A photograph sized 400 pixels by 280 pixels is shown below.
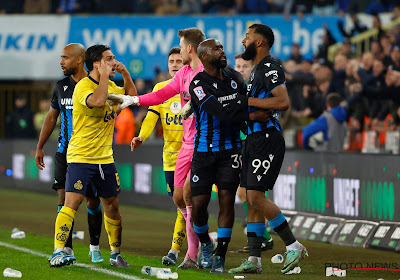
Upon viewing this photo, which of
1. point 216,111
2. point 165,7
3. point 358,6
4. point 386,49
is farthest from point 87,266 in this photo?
point 165,7

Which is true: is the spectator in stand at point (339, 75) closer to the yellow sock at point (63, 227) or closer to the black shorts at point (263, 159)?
the black shorts at point (263, 159)

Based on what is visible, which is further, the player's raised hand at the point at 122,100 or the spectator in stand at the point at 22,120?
the spectator in stand at the point at 22,120

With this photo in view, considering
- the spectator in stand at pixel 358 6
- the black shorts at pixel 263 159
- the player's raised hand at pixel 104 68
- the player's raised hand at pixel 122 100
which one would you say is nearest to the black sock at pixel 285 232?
the black shorts at pixel 263 159

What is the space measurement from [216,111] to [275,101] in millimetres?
579

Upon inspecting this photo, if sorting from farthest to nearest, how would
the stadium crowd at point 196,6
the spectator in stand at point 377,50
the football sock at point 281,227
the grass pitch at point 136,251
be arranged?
the stadium crowd at point 196,6 < the spectator in stand at point 377,50 < the grass pitch at point 136,251 < the football sock at point 281,227

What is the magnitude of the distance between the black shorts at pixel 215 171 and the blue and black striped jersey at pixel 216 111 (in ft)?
0.23

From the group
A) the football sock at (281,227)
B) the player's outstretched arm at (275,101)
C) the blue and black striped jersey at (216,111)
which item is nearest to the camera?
the player's outstretched arm at (275,101)

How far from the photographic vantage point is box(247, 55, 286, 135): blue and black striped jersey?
8727 mm

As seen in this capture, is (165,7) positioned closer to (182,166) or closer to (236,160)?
(182,166)

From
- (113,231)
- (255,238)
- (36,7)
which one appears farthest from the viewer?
(36,7)

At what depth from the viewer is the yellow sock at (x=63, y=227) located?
9.00 metres

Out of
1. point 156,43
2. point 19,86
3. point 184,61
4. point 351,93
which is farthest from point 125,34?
point 184,61

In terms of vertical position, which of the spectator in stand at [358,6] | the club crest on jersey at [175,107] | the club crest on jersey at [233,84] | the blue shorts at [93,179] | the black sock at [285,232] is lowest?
the black sock at [285,232]

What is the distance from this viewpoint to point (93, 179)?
922 cm
